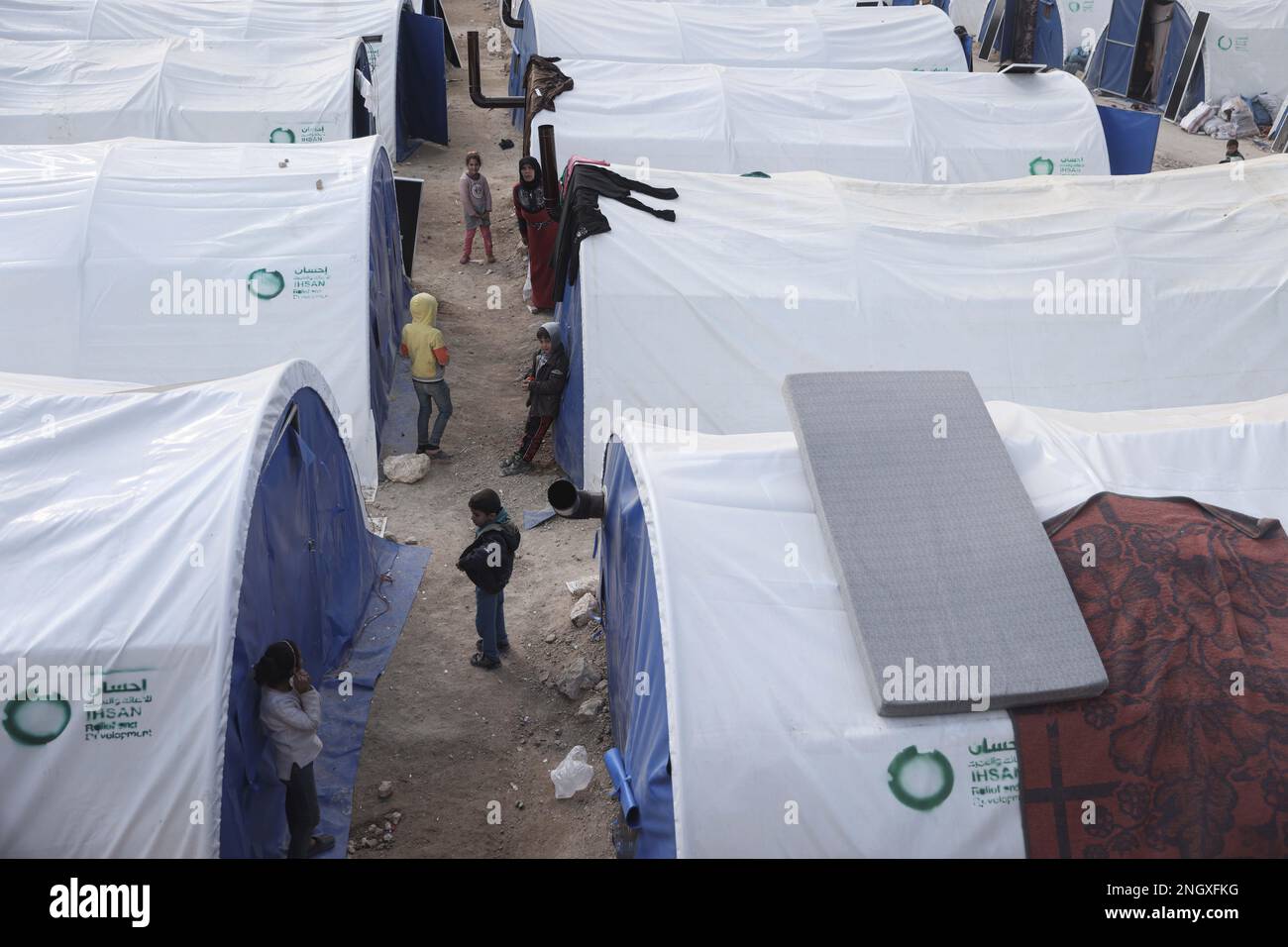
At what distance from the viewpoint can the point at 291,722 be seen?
516cm

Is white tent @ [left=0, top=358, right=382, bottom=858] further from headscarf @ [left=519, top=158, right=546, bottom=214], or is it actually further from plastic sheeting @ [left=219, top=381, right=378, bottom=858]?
headscarf @ [left=519, top=158, right=546, bottom=214]

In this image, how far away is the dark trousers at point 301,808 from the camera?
5.33m

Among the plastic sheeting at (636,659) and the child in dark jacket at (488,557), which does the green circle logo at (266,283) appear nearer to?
the child in dark jacket at (488,557)

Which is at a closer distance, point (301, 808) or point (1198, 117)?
point (301, 808)

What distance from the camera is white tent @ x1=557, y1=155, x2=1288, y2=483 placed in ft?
28.0

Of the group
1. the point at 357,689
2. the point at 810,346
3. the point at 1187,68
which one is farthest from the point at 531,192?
the point at 1187,68

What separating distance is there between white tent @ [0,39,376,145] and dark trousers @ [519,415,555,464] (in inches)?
226

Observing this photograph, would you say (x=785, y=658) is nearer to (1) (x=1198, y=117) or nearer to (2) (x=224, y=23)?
(2) (x=224, y=23)

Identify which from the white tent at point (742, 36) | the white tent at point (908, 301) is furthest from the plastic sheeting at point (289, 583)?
the white tent at point (742, 36)

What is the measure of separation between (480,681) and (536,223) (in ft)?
19.5

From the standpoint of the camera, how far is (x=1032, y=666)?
4594 millimetres

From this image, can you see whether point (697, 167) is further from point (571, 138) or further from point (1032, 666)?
point (1032, 666)
